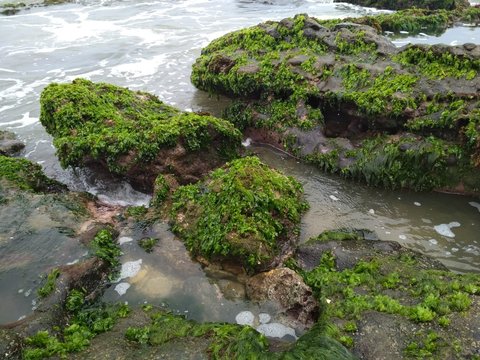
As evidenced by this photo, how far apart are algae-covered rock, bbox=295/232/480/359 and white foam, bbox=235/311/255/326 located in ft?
2.84

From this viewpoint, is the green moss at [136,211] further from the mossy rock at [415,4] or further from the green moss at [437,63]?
the mossy rock at [415,4]

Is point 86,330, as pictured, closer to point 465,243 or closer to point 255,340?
point 255,340

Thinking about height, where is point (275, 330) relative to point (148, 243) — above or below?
below

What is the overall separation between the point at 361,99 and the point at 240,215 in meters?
4.38

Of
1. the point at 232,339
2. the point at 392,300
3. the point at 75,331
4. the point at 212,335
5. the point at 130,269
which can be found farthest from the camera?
the point at 130,269

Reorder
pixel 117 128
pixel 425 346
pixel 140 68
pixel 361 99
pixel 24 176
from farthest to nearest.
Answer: pixel 140 68 → pixel 361 99 → pixel 117 128 → pixel 24 176 → pixel 425 346

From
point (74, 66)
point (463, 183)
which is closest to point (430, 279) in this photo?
point (463, 183)

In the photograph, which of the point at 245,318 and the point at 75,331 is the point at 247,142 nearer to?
the point at 245,318

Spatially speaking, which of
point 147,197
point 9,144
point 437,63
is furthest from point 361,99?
point 9,144

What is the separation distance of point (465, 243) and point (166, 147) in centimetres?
532

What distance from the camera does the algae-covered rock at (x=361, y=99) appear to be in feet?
26.2

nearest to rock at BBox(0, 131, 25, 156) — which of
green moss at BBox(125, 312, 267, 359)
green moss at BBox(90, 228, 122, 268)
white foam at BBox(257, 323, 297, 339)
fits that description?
green moss at BBox(90, 228, 122, 268)

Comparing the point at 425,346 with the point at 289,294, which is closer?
the point at 425,346

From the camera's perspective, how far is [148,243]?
6414 mm
